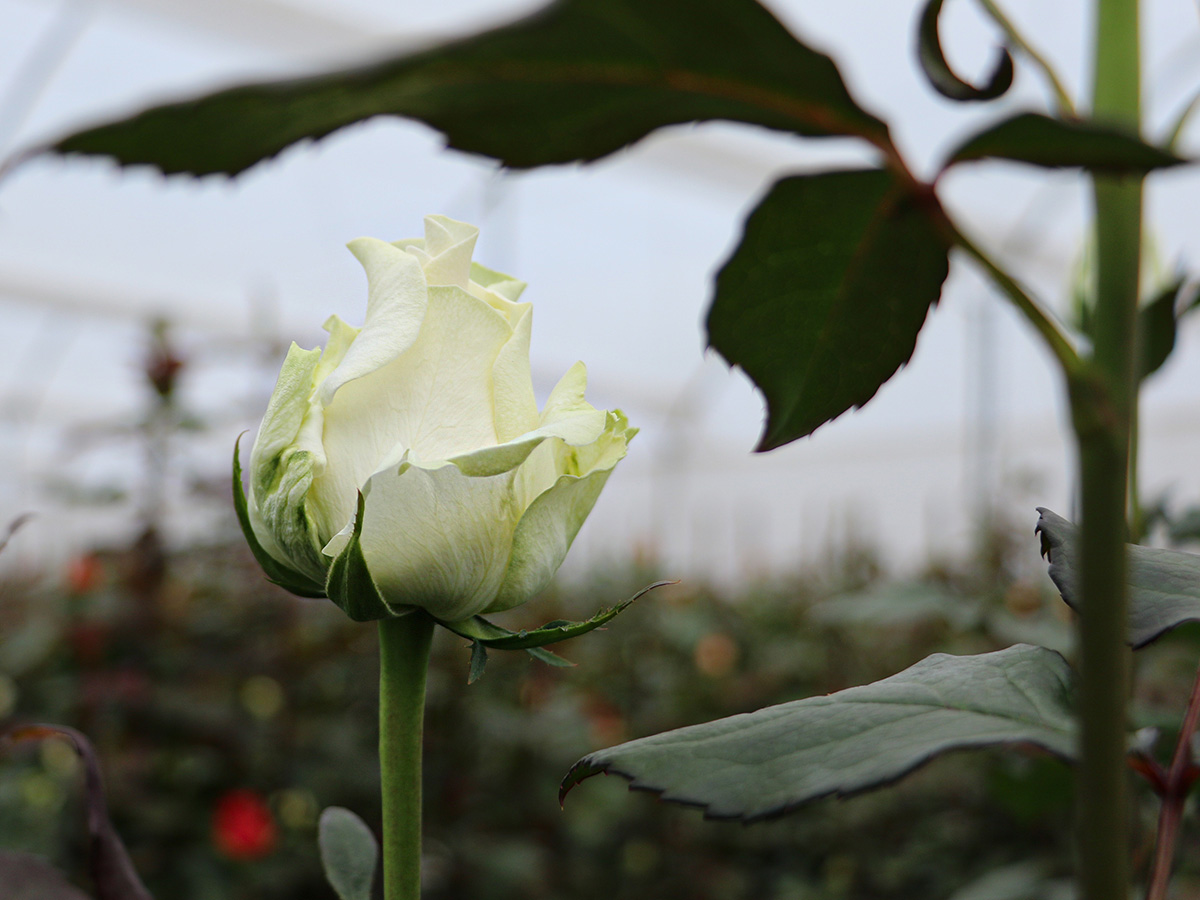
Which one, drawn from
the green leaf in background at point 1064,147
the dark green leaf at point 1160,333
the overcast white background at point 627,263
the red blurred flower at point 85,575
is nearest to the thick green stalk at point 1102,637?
the green leaf in background at point 1064,147

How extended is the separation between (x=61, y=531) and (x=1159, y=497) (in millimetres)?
8349

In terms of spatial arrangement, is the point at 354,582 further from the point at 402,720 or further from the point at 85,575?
the point at 85,575

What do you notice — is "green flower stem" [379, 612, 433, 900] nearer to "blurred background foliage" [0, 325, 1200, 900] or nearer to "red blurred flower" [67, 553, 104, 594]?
"blurred background foliage" [0, 325, 1200, 900]

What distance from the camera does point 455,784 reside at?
1.34 metres

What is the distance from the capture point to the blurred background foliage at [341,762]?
1097 mm

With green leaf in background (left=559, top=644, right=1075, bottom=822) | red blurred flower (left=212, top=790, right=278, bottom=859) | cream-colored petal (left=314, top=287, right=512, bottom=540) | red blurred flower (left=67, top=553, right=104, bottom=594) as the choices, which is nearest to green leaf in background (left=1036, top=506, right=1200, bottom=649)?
→ green leaf in background (left=559, top=644, right=1075, bottom=822)

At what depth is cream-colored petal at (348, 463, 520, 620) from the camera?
0.67 feet

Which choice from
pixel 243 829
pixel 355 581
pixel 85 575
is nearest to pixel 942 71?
pixel 355 581

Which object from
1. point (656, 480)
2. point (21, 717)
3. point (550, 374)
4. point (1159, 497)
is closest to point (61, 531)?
point (550, 374)

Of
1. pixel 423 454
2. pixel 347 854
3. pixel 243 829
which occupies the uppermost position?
pixel 423 454

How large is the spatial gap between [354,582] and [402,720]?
4cm

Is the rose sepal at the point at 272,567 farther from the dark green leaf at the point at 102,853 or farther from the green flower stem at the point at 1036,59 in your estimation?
the green flower stem at the point at 1036,59

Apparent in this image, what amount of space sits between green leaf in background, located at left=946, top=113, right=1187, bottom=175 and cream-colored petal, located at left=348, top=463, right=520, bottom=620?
0.11 meters

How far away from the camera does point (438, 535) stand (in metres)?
0.21
